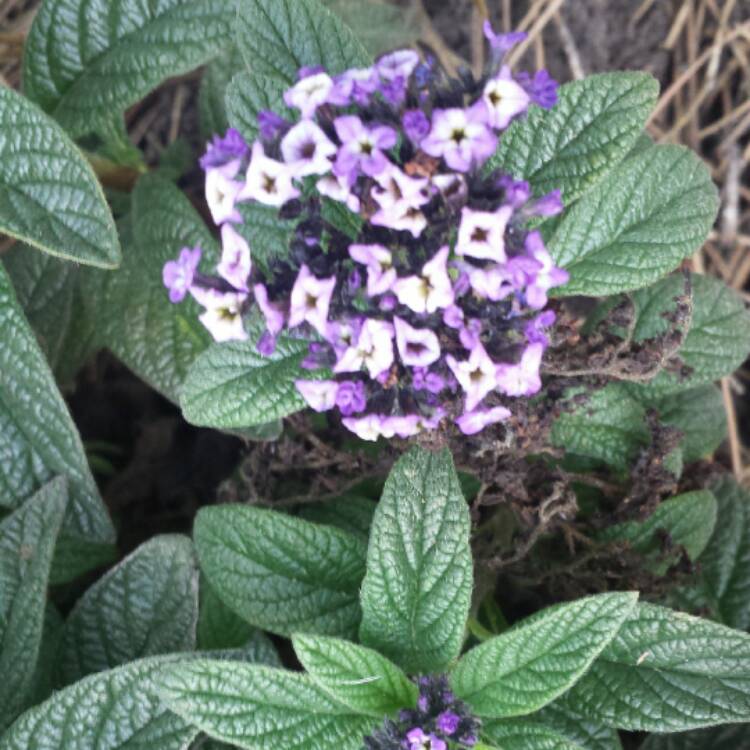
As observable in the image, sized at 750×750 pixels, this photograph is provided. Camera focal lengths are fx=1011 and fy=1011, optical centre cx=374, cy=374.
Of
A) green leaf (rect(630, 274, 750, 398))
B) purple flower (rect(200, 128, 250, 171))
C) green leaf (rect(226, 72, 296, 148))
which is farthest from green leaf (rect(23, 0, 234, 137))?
green leaf (rect(630, 274, 750, 398))

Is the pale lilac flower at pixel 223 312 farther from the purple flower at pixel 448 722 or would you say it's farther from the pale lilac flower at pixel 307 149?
the purple flower at pixel 448 722

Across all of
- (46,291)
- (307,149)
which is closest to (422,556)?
(307,149)

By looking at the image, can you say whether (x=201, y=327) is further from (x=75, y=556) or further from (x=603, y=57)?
(x=603, y=57)

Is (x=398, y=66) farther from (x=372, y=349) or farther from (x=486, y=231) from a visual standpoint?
(x=372, y=349)

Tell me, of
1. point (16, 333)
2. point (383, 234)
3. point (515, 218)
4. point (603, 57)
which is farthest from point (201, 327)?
point (603, 57)

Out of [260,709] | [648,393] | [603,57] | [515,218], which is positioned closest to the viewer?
[515,218]

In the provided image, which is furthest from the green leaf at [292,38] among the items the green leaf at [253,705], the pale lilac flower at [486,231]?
the green leaf at [253,705]
